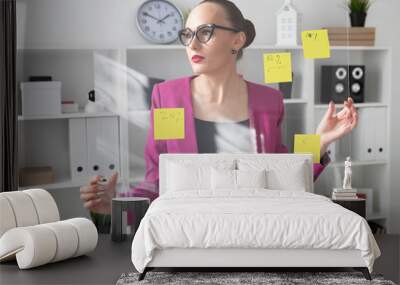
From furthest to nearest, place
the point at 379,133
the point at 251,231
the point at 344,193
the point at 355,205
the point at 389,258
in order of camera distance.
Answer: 1. the point at 379,133
2. the point at 344,193
3. the point at 355,205
4. the point at 389,258
5. the point at 251,231

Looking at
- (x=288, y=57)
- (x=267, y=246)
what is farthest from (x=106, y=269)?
(x=288, y=57)

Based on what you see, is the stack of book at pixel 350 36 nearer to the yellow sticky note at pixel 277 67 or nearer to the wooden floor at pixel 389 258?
the yellow sticky note at pixel 277 67

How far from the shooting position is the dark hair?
6.43 m

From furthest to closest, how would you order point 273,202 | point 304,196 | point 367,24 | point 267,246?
point 367,24 < point 304,196 < point 273,202 < point 267,246

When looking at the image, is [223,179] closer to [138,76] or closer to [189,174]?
[189,174]

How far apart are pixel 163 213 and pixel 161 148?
5.83 ft

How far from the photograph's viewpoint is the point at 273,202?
5.12 metres

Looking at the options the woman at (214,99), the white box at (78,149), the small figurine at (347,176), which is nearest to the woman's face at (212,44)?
the woman at (214,99)

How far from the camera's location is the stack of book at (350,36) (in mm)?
6508

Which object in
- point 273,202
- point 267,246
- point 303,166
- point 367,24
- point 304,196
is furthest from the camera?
point 367,24

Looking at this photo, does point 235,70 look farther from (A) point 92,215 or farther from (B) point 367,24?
(A) point 92,215

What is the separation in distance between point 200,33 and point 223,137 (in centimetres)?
92

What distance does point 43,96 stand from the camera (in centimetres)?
635

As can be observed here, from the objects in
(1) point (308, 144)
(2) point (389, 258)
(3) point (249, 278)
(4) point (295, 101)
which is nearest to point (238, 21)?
(4) point (295, 101)
